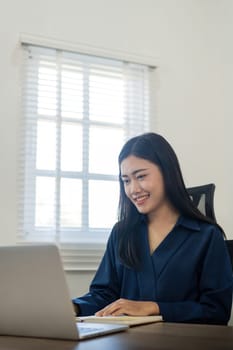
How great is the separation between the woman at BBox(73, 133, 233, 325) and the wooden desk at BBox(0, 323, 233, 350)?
1.17 feet

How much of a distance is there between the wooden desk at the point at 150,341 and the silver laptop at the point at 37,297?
0.09 feet

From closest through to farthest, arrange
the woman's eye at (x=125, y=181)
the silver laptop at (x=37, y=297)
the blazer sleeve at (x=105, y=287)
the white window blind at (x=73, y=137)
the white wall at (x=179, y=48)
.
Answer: the silver laptop at (x=37, y=297), the blazer sleeve at (x=105, y=287), the woman's eye at (x=125, y=181), the white window blind at (x=73, y=137), the white wall at (x=179, y=48)

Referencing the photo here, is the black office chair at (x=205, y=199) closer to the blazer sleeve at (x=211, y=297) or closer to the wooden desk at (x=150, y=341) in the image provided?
the blazer sleeve at (x=211, y=297)

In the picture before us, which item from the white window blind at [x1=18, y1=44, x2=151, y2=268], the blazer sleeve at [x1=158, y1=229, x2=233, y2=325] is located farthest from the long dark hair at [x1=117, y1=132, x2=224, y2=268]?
the white window blind at [x1=18, y1=44, x2=151, y2=268]

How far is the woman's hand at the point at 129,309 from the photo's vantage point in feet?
4.63

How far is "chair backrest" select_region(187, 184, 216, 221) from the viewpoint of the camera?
7.89 feet

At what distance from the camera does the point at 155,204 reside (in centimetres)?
178

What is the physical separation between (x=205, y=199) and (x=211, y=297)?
0.95 meters

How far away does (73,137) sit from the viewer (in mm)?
3168

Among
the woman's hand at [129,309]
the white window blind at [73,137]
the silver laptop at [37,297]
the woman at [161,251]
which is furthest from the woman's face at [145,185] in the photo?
the white window blind at [73,137]

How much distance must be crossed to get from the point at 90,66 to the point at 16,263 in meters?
2.28

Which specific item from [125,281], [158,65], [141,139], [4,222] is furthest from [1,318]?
[158,65]

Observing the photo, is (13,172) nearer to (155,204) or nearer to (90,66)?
(90,66)

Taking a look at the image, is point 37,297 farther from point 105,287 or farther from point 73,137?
point 73,137
